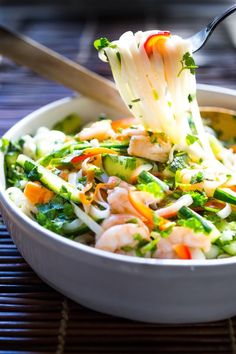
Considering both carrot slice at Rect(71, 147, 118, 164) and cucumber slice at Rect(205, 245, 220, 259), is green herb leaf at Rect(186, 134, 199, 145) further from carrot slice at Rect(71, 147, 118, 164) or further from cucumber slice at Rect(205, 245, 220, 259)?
cucumber slice at Rect(205, 245, 220, 259)

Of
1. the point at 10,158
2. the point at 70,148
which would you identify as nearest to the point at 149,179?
the point at 70,148

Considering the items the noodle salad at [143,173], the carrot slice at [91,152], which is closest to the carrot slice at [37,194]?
the noodle salad at [143,173]

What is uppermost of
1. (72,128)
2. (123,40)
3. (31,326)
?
(123,40)

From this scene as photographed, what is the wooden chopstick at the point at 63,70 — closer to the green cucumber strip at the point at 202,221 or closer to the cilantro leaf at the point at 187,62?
the cilantro leaf at the point at 187,62

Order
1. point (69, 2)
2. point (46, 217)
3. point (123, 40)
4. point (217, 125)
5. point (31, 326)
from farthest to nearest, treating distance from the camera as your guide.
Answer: point (69, 2) → point (217, 125) → point (123, 40) → point (46, 217) → point (31, 326)

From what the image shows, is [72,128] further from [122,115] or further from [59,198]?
[59,198]

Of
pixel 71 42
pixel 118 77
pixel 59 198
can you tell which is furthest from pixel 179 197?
pixel 71 42

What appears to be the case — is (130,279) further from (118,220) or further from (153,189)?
(153,189)
